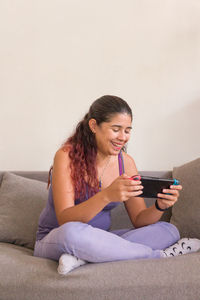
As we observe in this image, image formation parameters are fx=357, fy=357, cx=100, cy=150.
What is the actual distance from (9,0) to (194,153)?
1.70 m

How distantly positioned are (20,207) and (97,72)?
3.48 ft

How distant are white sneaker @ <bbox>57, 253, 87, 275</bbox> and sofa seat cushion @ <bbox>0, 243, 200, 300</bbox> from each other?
0.02 meters

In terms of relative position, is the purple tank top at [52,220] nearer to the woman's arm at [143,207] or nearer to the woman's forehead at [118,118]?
the woman's arm at [143,207]

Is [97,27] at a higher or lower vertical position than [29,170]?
higher

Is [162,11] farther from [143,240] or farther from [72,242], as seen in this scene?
Result: [72,242]

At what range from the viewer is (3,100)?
2547 mm

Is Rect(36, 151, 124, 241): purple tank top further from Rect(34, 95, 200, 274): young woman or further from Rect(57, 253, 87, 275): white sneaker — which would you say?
Rect(57, 253, 87, 275): white sneaker

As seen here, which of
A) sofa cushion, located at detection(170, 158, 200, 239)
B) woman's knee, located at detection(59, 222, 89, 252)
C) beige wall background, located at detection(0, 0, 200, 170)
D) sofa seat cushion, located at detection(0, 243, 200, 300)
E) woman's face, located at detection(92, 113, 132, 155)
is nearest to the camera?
sofa seat cushion, located at detection(0, 243, 200, 300)

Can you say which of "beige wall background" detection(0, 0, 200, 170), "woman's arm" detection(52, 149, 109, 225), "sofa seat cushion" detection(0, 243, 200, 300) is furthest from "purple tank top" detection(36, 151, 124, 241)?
"beige wall background" detection(0, 0, 200, 170)

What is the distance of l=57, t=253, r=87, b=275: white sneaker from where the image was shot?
1250 mm

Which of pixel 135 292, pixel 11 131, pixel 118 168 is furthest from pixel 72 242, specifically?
pixel 11 131

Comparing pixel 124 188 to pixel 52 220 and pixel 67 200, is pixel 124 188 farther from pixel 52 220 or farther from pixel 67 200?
pixel 52 220

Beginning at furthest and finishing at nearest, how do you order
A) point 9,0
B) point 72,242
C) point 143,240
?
point 9,0 → point 143,240 → point 72,242

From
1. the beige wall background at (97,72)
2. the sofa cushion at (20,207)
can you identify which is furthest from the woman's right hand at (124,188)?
the beige wall background at (97,72)
